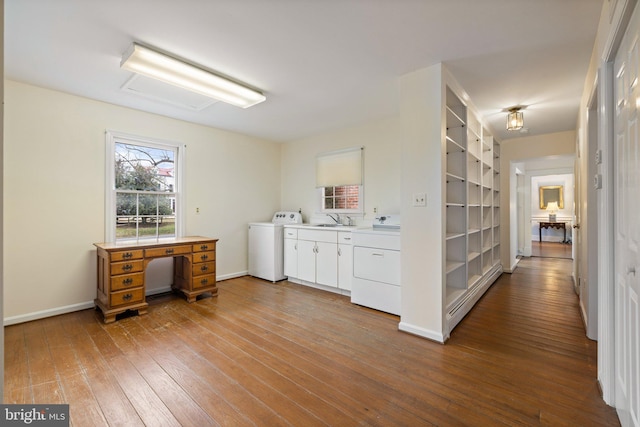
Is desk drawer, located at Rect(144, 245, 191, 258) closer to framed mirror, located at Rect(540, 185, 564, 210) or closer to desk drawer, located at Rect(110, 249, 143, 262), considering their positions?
desk drawer, located at Rect(110, 249, 143, 262)

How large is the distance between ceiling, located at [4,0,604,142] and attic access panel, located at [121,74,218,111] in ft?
0.40

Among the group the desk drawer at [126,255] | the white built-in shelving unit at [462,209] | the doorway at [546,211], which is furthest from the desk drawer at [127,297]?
the doorway at [546,211]

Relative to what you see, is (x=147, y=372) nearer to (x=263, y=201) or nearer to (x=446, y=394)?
(x=446, y=394)

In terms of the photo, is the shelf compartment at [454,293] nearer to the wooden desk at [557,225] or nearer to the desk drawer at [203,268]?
the desk drawer at [203,268]

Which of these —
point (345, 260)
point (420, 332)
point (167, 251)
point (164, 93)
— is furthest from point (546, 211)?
point (164, 93)

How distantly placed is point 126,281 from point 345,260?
2.55 m

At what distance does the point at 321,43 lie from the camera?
2199mm

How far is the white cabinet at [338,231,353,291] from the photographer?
12.1ft

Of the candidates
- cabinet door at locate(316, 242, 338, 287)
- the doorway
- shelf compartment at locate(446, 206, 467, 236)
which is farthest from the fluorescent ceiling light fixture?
the doorway

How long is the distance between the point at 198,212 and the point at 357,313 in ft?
9.14

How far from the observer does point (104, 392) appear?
5.99 ft

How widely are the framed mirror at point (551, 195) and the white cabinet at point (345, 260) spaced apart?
29.2ft

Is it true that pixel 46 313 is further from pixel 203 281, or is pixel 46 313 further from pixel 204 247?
pixel 204 247

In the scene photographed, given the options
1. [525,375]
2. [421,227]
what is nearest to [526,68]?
[421,227]
